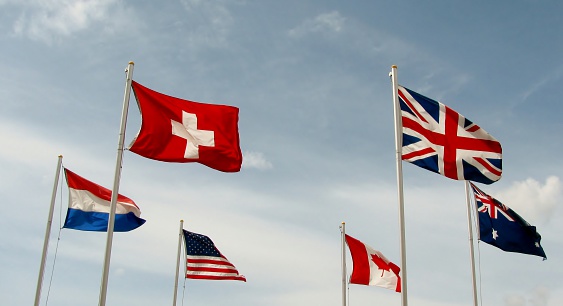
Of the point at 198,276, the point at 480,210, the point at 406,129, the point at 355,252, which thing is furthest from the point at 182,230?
the point at 406,129

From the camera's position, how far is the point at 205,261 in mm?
31859

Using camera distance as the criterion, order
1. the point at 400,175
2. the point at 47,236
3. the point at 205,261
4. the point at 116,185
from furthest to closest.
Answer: the point at 205,261 < the point at 47,236 < the point at 400,175 < the point at 116,185

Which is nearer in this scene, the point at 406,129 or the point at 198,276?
the point at 406,129

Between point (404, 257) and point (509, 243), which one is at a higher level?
point (509, 243)

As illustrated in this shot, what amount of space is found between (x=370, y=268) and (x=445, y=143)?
15.0 m

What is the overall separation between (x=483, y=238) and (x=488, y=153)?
23.6 feet

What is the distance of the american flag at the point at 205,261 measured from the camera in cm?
3167

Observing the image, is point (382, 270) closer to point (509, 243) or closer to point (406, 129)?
point (509, 243)

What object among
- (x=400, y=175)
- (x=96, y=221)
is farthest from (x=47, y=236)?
(x=400, y=175)

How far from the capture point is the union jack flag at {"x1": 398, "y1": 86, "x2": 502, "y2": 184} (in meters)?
16.7

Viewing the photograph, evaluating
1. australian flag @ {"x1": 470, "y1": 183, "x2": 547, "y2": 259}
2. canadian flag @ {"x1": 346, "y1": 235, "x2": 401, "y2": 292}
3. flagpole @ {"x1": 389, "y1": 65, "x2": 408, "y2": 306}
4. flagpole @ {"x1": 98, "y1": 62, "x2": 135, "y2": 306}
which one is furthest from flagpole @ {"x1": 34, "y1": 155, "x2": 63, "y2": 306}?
australian flag @ {"x1": 470, "y1": 183, "x2": 547, "y2": 259}

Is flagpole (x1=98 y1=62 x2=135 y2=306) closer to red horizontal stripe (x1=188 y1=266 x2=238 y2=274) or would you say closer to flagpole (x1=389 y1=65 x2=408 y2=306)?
flagpole (x1=389 y1=65 x2=408 y2=306)

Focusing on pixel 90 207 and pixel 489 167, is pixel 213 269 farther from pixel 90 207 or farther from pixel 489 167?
pixel 489 167

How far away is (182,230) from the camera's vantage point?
32.1 meters
